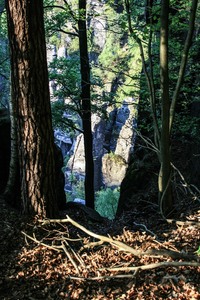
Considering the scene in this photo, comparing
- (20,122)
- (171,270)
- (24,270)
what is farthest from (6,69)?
(171,270)

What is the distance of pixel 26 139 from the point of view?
425 cm

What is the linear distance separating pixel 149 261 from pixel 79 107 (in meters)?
7.34

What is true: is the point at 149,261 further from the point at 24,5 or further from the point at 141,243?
the point at 24,5

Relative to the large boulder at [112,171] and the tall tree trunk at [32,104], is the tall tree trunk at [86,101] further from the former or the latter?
the large boulder at [112,171]

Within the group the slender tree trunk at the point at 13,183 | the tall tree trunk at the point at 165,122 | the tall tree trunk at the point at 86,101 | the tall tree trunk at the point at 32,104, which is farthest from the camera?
the tall tree trunk at the point at 86,101

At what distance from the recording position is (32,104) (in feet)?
13.6

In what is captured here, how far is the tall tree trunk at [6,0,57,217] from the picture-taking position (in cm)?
392

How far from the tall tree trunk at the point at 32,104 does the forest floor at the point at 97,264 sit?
1.53ft

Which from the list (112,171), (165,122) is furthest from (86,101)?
(112,171)

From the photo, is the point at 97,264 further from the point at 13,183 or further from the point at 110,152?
the point at 110,152

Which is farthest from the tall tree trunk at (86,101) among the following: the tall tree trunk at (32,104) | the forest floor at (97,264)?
the forest floor at (97,264)

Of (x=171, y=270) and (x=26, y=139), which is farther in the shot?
(x=26, y=139)

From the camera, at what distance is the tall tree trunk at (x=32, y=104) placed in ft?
12.9

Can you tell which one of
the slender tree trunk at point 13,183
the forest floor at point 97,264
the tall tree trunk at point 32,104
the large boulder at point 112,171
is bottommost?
the large boulder at point 112,171
